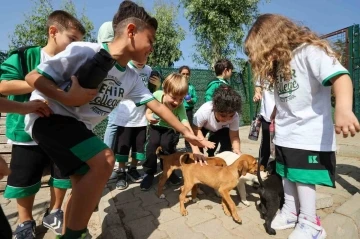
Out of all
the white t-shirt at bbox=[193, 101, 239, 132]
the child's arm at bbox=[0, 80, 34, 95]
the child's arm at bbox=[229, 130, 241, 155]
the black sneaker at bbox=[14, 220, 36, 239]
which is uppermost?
the child's arm at bbox=[0, 80, 34, 95]

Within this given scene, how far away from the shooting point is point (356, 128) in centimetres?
147

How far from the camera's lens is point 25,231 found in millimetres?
2037

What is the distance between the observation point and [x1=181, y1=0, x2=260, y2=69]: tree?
Result: 1366cm

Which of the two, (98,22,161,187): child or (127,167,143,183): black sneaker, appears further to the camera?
(127,167,143,183): black sneaker

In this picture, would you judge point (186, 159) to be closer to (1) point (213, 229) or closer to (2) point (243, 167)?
(2) point (243, 167)

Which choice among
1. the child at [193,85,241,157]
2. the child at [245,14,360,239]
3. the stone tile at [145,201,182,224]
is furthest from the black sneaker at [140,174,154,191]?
the child at [245,14,360,239]

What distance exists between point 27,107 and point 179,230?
151 centimetres

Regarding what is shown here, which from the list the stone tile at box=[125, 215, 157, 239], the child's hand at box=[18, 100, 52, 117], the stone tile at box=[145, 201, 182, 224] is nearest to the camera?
the child's hand at box=[18, 100, 52, 117]

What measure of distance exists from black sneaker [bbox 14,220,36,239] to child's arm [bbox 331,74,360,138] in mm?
2381

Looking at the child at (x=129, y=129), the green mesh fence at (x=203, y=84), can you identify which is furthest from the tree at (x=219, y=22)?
the child at (x=129, y=129)

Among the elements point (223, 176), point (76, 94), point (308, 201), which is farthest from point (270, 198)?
point (76, 94)

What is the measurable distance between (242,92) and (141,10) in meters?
7.98

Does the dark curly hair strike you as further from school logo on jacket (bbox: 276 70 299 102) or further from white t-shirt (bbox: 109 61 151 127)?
white t-shirt (bbox: 109 61 151 127)

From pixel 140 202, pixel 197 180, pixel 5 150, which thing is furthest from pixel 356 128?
pixel 5 150
